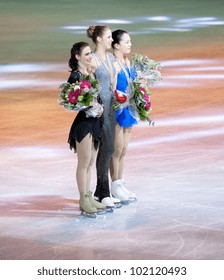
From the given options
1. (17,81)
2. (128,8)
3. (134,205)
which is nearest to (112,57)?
(134,205)

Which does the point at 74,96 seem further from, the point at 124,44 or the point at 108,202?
the point at 108,202

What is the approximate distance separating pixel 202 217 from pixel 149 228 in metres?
0.53

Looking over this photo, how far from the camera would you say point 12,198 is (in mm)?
9852

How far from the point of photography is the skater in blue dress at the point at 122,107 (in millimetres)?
9414

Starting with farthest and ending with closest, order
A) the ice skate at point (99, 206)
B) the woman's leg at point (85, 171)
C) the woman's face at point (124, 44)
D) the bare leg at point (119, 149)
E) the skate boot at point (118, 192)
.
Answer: the skate boot at point (118, 192)
the bare leg at point (119, 149)
the woman's face at point (124, 44)
the ice skate at point (99, 206)
the woman's leg at point (85, 171)

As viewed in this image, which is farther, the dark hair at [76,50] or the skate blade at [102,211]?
the skate blade at [102,211]

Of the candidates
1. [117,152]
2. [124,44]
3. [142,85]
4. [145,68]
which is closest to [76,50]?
[124,44]

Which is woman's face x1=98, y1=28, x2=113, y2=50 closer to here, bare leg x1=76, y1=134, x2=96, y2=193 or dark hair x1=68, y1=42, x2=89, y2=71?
dark hair x1=68, y1=42, x2=89, y2=71

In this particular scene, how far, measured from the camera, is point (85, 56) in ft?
29.4

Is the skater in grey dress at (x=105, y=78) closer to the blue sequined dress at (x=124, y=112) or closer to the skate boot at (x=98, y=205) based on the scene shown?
the blue sequined dress at (x=124, y=112)

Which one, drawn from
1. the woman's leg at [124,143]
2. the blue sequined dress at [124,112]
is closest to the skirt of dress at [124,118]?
the blue sequined dress at [124,112]

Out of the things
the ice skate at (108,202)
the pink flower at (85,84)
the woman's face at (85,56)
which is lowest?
the ice skate at (108,202)

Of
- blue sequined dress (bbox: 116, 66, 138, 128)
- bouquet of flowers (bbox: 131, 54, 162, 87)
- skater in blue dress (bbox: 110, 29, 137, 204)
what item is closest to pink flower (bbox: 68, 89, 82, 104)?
skater in blue dress (bbox: 110, 29, 137, 204)

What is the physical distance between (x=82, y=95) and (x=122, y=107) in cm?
62
